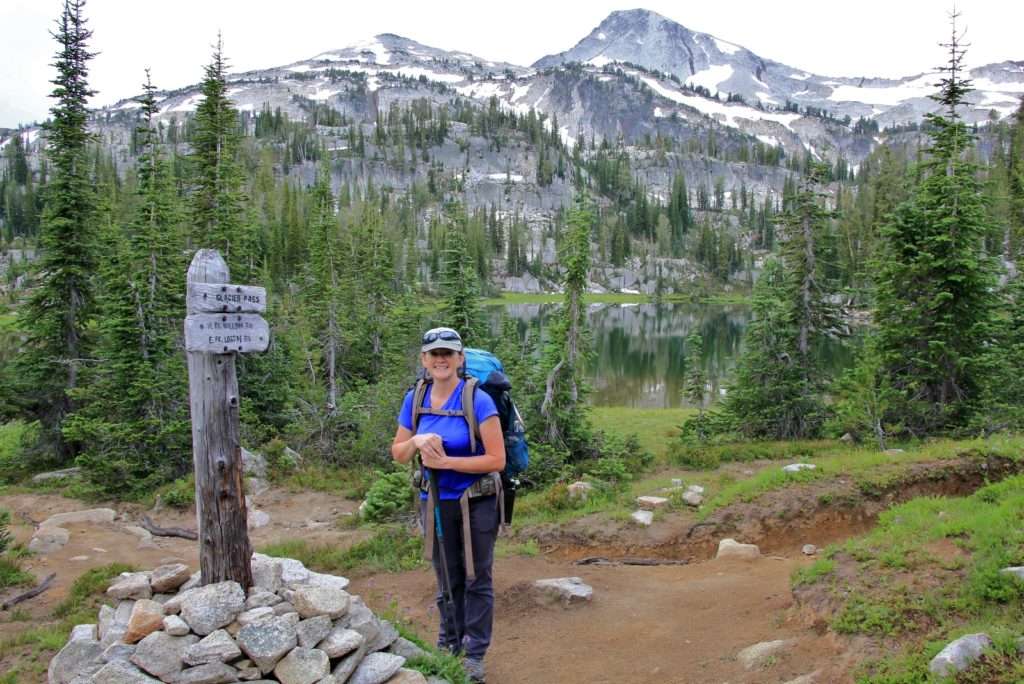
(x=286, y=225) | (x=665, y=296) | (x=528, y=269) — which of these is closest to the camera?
(x=286, y=225)

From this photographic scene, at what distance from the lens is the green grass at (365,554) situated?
880cm

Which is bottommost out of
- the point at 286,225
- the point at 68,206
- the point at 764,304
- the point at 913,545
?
the point at 913,545

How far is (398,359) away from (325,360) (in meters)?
2.78

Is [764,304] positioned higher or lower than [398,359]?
higher

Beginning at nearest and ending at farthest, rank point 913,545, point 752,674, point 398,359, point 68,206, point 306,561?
point 752,674 < point 913,545 < point 306,561 < point 68,206 < point 398,359

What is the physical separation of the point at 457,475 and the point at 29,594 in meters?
6.73

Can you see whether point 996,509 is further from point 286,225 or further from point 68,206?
point 286,225

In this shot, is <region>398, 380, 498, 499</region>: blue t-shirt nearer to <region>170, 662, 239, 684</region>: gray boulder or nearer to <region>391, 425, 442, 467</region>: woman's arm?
<region>391, 425, 442, 467</region>: woman's arm

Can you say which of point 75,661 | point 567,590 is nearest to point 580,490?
point 567,590

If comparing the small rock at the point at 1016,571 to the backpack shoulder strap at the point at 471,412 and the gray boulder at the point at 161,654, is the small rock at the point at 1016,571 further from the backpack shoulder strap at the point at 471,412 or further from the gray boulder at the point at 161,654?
the gray boulder at the point at 161,654

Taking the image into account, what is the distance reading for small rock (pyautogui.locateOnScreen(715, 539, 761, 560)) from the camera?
8531 millimetres

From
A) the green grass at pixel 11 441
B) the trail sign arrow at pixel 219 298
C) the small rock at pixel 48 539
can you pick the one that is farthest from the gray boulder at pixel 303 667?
the green grass at pixel 11 441

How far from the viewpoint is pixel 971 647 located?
4.19 metres

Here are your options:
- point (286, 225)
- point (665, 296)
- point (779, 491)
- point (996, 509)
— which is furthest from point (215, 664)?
point (665, 296)
